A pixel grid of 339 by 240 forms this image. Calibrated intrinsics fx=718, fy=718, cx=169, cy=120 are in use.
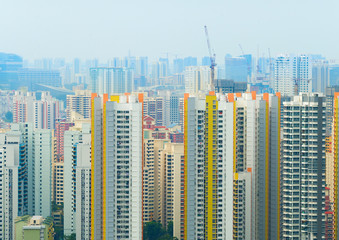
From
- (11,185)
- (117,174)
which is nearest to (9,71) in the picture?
(11,185)

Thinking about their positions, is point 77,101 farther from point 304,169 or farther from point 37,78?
point 304,169

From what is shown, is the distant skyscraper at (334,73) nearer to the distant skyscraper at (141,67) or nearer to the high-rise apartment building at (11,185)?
the distant skyscraper at (141,67)

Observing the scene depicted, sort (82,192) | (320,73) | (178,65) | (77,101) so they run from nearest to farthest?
(82,192) → (77,101) → (320,73) → (178,65)

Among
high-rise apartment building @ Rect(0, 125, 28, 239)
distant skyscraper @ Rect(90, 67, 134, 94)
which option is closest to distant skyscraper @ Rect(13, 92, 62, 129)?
distant skyscraper @ Rect(90, 67, 134, 94)

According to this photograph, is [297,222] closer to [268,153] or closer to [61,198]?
[268,153]

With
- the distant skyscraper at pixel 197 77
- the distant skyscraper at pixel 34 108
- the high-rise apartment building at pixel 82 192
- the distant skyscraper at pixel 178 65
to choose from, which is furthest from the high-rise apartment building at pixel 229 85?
the high-rise apartment building at pixel 82 192

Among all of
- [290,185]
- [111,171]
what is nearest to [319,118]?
[290,185]
